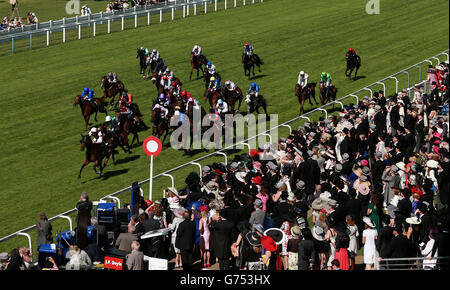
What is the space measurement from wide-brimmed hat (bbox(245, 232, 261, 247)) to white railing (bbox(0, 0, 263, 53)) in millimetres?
24378

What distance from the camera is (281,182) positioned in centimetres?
1289

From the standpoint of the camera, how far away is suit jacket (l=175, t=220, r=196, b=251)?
11594 mm

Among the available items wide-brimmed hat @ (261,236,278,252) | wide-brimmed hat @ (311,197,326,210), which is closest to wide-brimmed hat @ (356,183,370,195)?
wide-brimmed hat @ (311,197,326,210)

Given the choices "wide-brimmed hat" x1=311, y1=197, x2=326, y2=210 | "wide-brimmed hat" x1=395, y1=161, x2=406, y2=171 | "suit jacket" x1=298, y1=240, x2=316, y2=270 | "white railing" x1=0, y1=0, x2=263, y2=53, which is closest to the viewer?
"suit jacket" x1=298, y1=240, x2=316, y2=270

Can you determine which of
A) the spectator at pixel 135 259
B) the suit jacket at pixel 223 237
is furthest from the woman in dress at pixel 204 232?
the spectator at pixel 135 259

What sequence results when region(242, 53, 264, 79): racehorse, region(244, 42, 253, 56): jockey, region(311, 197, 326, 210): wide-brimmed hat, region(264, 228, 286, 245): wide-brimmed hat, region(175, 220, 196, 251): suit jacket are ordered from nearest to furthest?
region(264, 228, 286, 245): wide-brimmed hat < region(175, 220, 196, 251): suit jacket < region(311, 197, 326, 210): wide-brimmed hat < region(244, 42, 253, 56): jockey < region(242, 53, 264, 79): racehorse

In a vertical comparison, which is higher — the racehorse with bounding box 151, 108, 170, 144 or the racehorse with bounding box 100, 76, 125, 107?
the racehorse with bounding box 100, 76, 125, 107

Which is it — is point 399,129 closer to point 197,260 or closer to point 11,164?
point 197,260

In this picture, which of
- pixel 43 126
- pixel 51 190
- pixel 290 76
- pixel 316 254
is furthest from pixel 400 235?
pixel 290 76

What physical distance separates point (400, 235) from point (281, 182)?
302 cm

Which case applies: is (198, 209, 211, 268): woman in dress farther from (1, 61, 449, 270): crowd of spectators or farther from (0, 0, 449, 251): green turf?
(0, 0, 449, 251): green turf

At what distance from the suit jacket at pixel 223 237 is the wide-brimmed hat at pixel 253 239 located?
0.68 metres

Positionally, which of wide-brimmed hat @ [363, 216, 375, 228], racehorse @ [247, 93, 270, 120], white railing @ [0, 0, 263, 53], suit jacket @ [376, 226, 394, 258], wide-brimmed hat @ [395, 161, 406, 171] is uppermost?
white railing @ [0, 0, 263, 53]

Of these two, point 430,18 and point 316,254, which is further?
point 430,18
